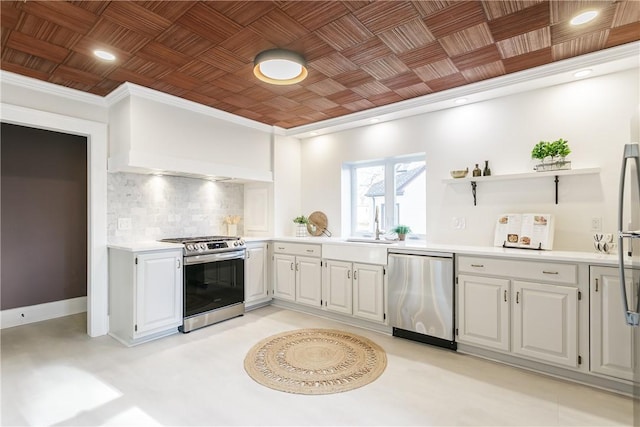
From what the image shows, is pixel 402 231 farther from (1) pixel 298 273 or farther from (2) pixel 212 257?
(2) pixel 212 257

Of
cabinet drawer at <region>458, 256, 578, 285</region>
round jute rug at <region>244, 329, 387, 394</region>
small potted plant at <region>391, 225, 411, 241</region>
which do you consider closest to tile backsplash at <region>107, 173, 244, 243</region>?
round jute rug at <region>244, 329, 387, 394</region>

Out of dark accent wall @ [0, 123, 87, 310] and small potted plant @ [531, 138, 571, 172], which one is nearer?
small potted plant @ [531, 138, 571, 172]

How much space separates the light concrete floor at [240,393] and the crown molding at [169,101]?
2449mm

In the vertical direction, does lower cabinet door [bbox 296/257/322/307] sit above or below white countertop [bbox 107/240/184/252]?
below

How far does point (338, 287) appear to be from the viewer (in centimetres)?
380

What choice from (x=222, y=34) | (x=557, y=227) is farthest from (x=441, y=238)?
(x=222, y=34)

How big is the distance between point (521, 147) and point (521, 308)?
1525mm

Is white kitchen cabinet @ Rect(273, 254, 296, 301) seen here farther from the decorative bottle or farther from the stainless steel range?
the decorative bottle

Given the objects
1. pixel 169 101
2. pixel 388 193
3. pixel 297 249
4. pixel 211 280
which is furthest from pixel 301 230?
pixel 169 101

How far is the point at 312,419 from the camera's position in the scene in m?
2.03

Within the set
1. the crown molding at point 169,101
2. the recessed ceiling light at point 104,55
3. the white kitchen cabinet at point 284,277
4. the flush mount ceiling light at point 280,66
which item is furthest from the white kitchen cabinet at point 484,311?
the recessed ceiling light at point 104,55

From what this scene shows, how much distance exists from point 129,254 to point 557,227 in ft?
13.0

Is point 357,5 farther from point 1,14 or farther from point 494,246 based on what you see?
point 494,246

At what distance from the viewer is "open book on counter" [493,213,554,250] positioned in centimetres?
290
